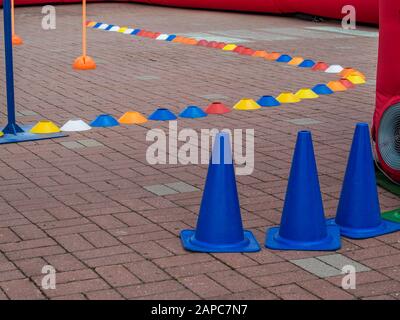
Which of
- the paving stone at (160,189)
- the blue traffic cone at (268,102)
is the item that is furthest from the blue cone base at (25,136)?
the blue traffic cone at (268,102)

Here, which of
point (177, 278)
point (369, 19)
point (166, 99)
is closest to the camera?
point (177, 278)

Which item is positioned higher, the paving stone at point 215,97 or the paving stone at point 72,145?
the paving stone at point 215,97

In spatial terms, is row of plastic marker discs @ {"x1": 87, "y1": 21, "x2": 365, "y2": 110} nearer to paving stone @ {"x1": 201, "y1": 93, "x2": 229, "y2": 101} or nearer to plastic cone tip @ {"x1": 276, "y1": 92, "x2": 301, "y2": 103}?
plastic cone tip @ {"x1": 276, "y1": 92, "x2": 301, "y2": 103}

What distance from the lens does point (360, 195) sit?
5.29 meters

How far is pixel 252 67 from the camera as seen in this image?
12.3 meters

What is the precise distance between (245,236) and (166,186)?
1.27m

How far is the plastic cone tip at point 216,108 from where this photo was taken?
894 centimetres

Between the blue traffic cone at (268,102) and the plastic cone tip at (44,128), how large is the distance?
2.51 metres

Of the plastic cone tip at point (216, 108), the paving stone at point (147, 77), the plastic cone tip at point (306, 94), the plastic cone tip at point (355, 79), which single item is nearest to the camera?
the plastic cone tip at point (216, 108)

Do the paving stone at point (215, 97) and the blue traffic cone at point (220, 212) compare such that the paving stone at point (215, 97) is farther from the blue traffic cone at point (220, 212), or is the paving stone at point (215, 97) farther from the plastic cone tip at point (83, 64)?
the blue traffic cone at point (220, 212)

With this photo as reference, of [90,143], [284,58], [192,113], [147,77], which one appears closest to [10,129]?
[90,143]
